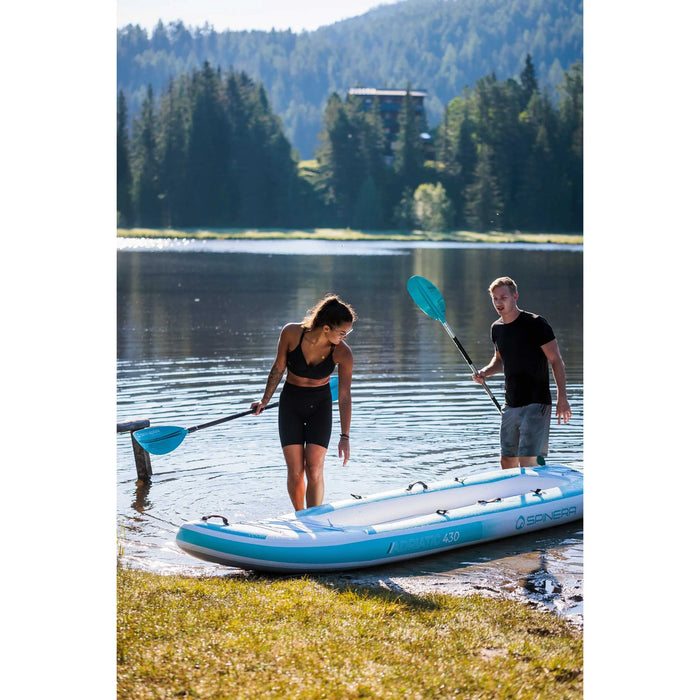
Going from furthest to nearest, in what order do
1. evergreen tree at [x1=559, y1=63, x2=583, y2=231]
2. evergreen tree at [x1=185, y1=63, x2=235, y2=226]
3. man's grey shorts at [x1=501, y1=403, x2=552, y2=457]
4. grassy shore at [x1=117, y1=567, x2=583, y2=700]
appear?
evergreen tree at [x1=185, y1=63, x2=235, y2=226], evergreen tree at [x1=559, y1=63, x2=583, y2=231], man's grey shorts at [x1=501, y1=403, x2=552, y2=457], grassy shore at [x1=117, y1=567, x2=583, y2=700]

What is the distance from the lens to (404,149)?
65.8 meters

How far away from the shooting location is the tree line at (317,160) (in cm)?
5481

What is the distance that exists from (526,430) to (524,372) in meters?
0.38

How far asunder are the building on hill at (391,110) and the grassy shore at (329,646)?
6396 centimetres

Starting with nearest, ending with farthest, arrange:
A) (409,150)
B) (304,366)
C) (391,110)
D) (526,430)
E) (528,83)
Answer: (304,366), (526,430), (528,83), (409,150), (391,110)

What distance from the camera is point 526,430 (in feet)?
18.9

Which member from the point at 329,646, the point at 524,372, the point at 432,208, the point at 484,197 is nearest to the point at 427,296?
the point at 524,372

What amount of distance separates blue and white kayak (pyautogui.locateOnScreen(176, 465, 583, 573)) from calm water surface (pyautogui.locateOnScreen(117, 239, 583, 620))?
12cm

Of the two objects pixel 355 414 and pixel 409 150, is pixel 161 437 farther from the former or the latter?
pixel 409 150

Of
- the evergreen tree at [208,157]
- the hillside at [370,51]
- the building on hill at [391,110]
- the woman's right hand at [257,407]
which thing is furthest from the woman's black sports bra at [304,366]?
the hillside at [370,51]

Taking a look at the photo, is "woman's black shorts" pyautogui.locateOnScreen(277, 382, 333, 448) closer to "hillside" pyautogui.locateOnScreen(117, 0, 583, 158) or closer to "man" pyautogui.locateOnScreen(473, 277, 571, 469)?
"man" pyautogui.locateOnScreen(473, 277, 571, 469)

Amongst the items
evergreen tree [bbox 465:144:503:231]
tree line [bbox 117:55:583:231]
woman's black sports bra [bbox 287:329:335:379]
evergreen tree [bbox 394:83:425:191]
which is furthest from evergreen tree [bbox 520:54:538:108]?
woman's black sports bra [bbox 287:329:335:379]

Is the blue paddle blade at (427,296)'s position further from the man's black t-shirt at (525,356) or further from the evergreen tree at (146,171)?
the evergreen tree at (146,171)

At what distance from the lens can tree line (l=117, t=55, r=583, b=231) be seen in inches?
2158
